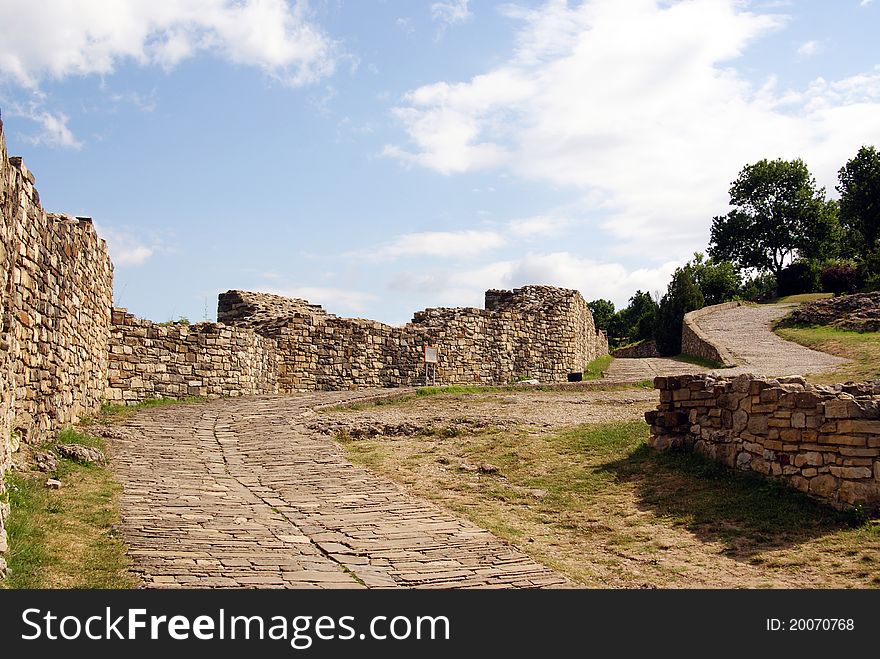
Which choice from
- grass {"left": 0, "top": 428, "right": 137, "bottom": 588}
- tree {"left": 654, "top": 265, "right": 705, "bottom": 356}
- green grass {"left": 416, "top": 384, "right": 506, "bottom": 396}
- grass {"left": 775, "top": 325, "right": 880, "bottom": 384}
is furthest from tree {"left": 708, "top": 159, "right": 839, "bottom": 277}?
grass {"left": 0, "top": 428, "right": 137, "bottom": 588}

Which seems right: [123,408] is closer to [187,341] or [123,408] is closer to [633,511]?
[187,341]

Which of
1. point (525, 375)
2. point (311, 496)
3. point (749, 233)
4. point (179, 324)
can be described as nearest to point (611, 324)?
point (749, 233)

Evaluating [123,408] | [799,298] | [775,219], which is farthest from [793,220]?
[123,408]

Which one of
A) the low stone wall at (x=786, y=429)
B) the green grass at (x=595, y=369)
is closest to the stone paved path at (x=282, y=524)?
the low stone wall at (x=786, y=429)

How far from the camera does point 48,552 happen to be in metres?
6.92

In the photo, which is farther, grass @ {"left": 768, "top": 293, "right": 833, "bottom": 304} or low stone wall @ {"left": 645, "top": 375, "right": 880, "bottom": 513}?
grass @ {"left": 768, "top": 293, "right": 833, "bottom": 304}

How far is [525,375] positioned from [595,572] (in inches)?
850

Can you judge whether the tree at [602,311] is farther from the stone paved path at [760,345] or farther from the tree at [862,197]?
the stone paved path at [760,345]

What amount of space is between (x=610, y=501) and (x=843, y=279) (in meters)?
38.6

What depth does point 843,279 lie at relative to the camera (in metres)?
43.6

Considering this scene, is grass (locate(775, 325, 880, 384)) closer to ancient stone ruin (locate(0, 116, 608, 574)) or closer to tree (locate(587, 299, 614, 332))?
ancient stone ruin (locate(0, 116, 608, 574))

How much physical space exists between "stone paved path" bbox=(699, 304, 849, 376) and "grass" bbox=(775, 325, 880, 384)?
42cm

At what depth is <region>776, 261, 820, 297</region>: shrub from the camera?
51.2 metres
